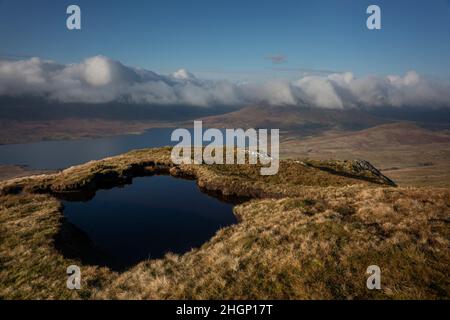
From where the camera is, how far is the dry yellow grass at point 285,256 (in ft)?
41.1

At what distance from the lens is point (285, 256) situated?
1497 centimetres

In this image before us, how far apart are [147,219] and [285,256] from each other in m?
15.2

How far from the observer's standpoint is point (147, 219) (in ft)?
86.8

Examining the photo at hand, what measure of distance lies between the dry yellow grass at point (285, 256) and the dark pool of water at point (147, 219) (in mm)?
2263

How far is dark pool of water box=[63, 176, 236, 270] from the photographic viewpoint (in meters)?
20.6

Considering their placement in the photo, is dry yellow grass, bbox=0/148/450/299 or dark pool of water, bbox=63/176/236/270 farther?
dark pool of water, bbox=63/176/236/270

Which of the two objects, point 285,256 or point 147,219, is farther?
point 147,219

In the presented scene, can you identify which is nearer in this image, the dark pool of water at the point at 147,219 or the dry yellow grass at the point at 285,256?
the dry yellow grass at the point at 285,256

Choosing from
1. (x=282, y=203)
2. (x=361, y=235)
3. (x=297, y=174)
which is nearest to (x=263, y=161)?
(x=297, y=174)

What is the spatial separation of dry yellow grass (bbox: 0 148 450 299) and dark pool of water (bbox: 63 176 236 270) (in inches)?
89.1

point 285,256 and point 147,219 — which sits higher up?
point 285,256

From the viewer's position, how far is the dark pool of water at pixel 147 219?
20594mm

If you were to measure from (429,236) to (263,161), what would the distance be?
97.2 ft

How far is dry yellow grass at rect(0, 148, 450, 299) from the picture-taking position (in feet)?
41.1
